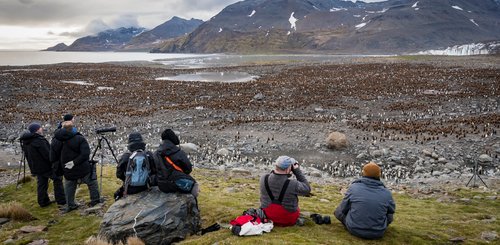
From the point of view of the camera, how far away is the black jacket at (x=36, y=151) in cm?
1157

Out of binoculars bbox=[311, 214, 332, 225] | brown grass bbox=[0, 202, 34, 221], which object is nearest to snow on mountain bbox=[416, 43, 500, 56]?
binoculars bbox=[311, 214, 332, 225]

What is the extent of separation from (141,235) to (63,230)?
2993mm

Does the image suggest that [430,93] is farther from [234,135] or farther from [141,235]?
[141,235]

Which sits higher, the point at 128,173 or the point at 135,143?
the point at 135,143

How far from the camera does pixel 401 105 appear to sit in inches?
1254

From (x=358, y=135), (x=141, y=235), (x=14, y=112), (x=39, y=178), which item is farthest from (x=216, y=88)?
(x=141, y=235)

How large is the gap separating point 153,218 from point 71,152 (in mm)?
3841

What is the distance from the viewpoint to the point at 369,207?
8.32 meters

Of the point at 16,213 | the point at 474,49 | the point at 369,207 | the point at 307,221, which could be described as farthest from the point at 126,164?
the point at 474,49

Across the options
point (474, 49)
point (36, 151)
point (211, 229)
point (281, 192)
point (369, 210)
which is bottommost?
point (211, 229)

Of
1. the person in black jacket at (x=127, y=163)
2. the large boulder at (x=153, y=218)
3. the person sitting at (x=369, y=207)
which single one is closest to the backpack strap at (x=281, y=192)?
the person sitting at (x=369, y=207)

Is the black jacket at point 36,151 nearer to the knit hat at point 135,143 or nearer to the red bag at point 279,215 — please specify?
the knit hat at point 135,143

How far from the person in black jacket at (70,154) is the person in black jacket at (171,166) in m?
2.98

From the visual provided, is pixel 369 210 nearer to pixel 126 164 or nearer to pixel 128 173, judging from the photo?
pixel 128 173
